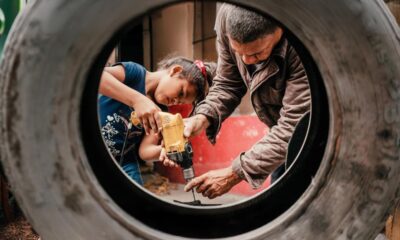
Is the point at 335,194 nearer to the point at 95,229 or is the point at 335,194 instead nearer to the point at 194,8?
the point at 95,229

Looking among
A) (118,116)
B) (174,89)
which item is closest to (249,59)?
(174,89)

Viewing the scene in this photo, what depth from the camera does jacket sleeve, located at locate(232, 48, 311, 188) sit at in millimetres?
1291

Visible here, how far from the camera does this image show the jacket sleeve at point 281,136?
50.8 inches

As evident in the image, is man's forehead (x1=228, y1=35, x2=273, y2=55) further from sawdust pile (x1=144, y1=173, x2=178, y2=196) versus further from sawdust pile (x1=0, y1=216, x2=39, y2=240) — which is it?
sawdust pile (x1=144, y1=173, x2=178, y2=196)

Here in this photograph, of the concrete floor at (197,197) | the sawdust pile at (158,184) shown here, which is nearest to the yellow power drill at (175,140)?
the concrete floor at (197,197)

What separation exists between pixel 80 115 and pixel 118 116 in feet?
4.32

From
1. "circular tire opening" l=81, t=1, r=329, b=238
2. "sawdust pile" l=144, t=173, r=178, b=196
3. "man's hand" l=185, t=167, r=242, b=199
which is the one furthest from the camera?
"sawdust pile" l=144, t=173, r=178, b=196

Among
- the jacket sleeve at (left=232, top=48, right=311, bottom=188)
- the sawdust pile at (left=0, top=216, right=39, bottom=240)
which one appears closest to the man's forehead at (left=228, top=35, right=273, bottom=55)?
the jacket sleeve at (left=232, top=48, right=311, bottom=188)

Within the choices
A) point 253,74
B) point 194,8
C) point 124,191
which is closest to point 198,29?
point 194,8

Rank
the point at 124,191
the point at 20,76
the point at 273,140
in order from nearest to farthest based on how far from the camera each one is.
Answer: the point at 20,76, the point at 124,191, the point at 273,140

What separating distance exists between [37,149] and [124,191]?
21cm

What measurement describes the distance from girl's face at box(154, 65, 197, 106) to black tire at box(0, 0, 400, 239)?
133 centimetres

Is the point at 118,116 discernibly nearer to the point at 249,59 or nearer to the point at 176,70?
the point at 176,70

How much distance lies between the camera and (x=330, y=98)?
48cm
